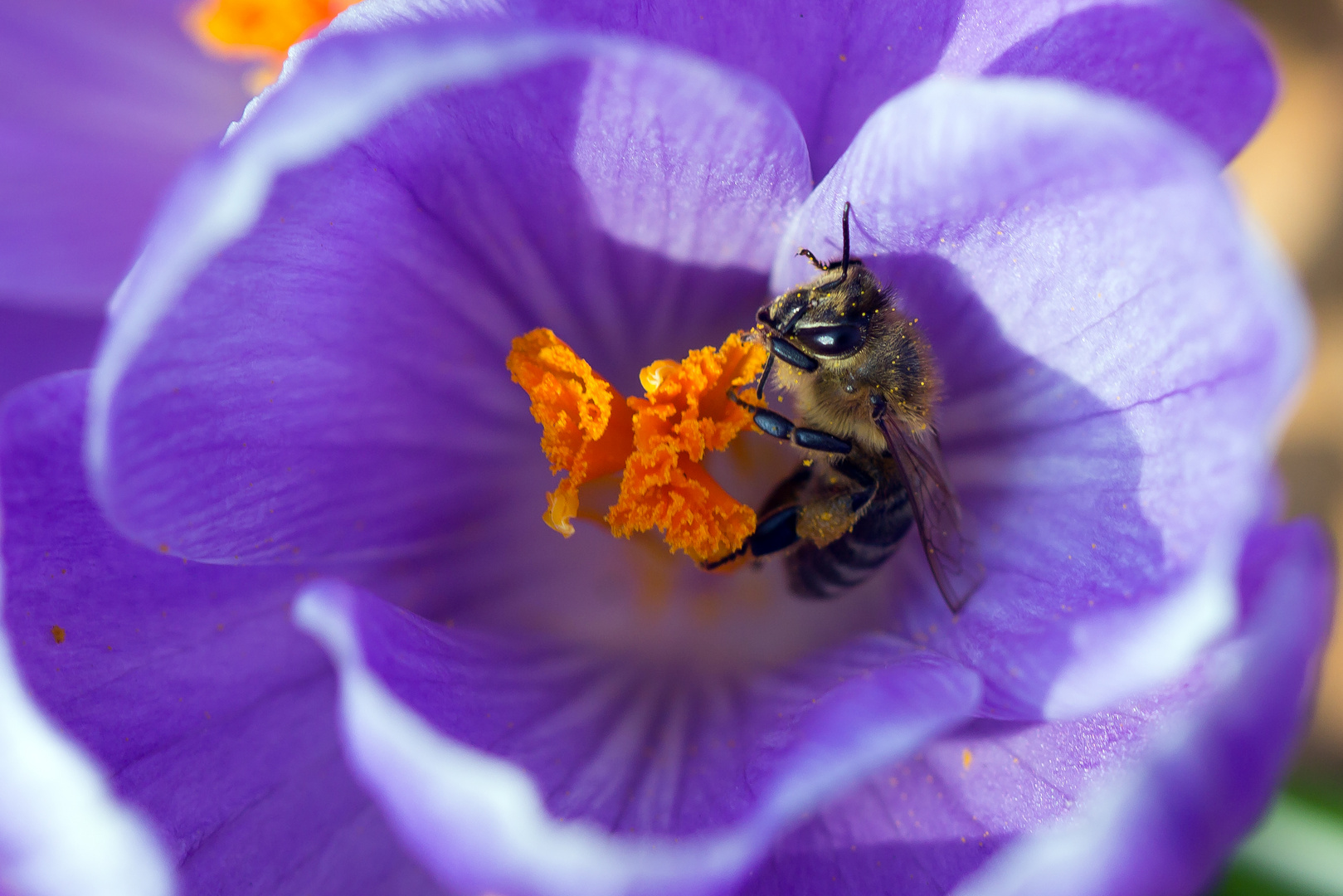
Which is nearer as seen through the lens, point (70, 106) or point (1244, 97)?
point (1244, 97)

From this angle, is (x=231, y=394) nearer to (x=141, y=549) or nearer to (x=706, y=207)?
(x=141, y=549)

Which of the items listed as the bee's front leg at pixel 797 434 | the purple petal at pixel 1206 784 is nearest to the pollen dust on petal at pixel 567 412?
the bee's front leg at pixel 797 434

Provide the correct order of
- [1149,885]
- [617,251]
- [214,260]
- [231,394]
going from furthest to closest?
[617,251] → [231,394] → [214,260] → [1149,885]

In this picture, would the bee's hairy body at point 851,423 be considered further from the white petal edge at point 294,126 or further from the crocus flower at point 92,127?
the crocus flower at point 92,127

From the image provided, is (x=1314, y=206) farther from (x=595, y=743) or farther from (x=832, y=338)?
(x=595, y=743)

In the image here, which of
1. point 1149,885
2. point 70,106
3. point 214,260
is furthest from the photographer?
point 70,106

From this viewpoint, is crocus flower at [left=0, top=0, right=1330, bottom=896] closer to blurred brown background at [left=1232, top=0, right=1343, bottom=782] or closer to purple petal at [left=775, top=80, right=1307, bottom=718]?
purple petal at [left=775, top=80, right=1307, bottom=718]

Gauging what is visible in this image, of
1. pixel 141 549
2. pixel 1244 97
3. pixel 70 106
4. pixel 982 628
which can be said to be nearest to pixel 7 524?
pixel 141 549
